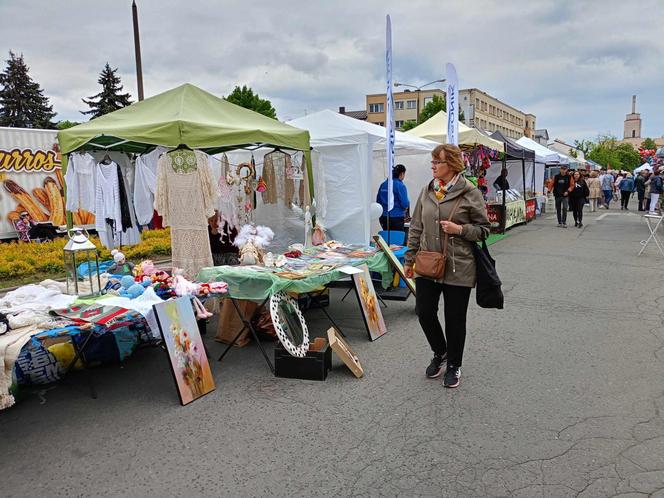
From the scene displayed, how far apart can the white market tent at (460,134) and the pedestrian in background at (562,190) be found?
281 centimetres

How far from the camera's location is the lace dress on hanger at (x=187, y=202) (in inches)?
242

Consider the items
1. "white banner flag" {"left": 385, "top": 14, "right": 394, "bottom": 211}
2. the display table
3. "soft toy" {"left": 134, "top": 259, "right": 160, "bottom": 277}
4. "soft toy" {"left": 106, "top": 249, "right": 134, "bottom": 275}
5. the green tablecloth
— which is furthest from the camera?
the display table

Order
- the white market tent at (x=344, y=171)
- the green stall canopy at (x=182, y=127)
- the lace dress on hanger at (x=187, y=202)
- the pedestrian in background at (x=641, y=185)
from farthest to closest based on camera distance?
the pedestrian in background at (x=641, y=185), the white market tent at (x=344, y=171), the lace dress on hanger at (x=187, y=202), the green stall canopy at (x=182, y=127)

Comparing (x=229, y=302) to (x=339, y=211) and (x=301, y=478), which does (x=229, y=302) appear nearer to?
(x=301, y=478)

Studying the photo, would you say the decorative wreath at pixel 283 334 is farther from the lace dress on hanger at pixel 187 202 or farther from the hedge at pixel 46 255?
the hedge at pixel 46 255

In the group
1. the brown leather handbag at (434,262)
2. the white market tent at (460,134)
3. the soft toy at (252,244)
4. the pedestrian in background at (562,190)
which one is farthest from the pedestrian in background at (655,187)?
the brown leather handbag at (434,262)

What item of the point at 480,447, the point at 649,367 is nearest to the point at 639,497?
the point at 480,447

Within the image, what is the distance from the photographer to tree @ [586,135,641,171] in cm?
6768

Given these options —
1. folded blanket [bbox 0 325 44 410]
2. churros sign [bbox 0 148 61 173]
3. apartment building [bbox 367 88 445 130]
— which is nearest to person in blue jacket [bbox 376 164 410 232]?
folded blanket [bbox 0 325 44 410]

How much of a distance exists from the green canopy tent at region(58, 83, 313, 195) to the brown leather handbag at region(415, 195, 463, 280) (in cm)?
342

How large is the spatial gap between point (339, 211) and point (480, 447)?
689cm

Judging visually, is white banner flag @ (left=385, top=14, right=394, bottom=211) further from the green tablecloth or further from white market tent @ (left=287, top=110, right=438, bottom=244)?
the green tablecloth

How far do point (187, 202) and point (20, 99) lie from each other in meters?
38.9

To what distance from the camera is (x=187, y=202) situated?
621cm
